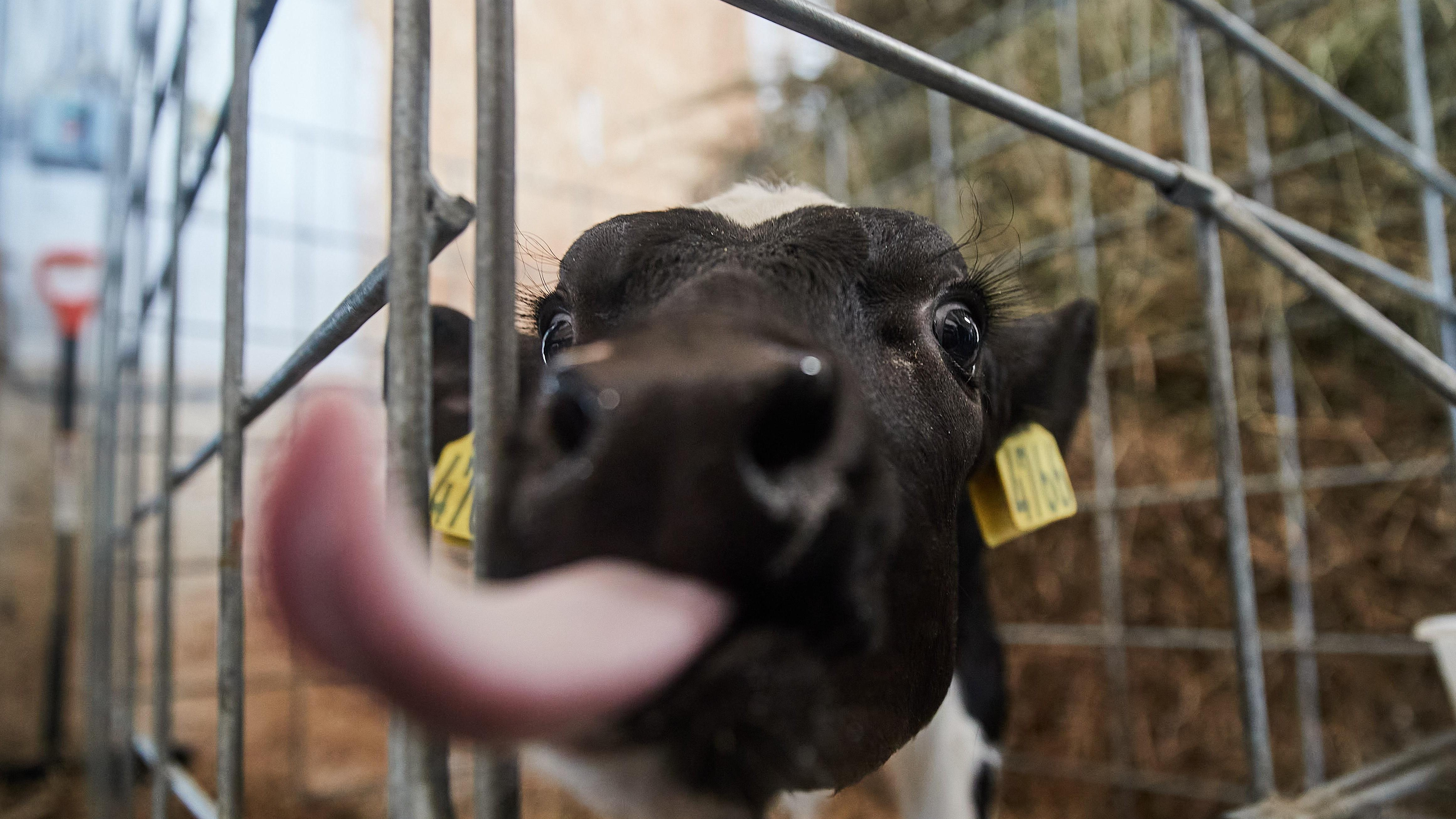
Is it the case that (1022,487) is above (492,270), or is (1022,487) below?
below

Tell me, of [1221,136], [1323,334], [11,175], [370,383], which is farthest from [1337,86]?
[11,175]

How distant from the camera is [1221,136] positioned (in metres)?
2.60

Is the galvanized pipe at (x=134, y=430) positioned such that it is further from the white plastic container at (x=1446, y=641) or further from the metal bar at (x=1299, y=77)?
the white plastic container at (x=1446, y=641)

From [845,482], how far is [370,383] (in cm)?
309

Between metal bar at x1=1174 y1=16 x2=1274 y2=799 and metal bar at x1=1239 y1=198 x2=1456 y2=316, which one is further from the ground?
metal bar at x1=1239 y1=198 x2=1456 y2=316

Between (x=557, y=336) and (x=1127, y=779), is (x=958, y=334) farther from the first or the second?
(x=1127, y=779)

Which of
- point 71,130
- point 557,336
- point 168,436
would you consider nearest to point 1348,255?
point 557,336

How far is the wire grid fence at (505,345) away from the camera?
59cm

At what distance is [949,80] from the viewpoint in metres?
0.94

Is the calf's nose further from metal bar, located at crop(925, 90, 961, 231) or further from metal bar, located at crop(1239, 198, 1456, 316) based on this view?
metal bar, located at crop(925, 90, 961, 231)

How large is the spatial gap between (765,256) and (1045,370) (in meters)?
0.83

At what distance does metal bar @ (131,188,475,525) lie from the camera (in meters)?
0.65

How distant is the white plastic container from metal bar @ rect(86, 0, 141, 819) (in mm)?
2701

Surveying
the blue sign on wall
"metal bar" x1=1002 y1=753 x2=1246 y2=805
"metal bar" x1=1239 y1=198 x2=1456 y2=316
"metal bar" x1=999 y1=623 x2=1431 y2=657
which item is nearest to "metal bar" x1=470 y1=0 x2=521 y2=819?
"metal bar" x1=1239 y1=198 x2=1456 y2=316
